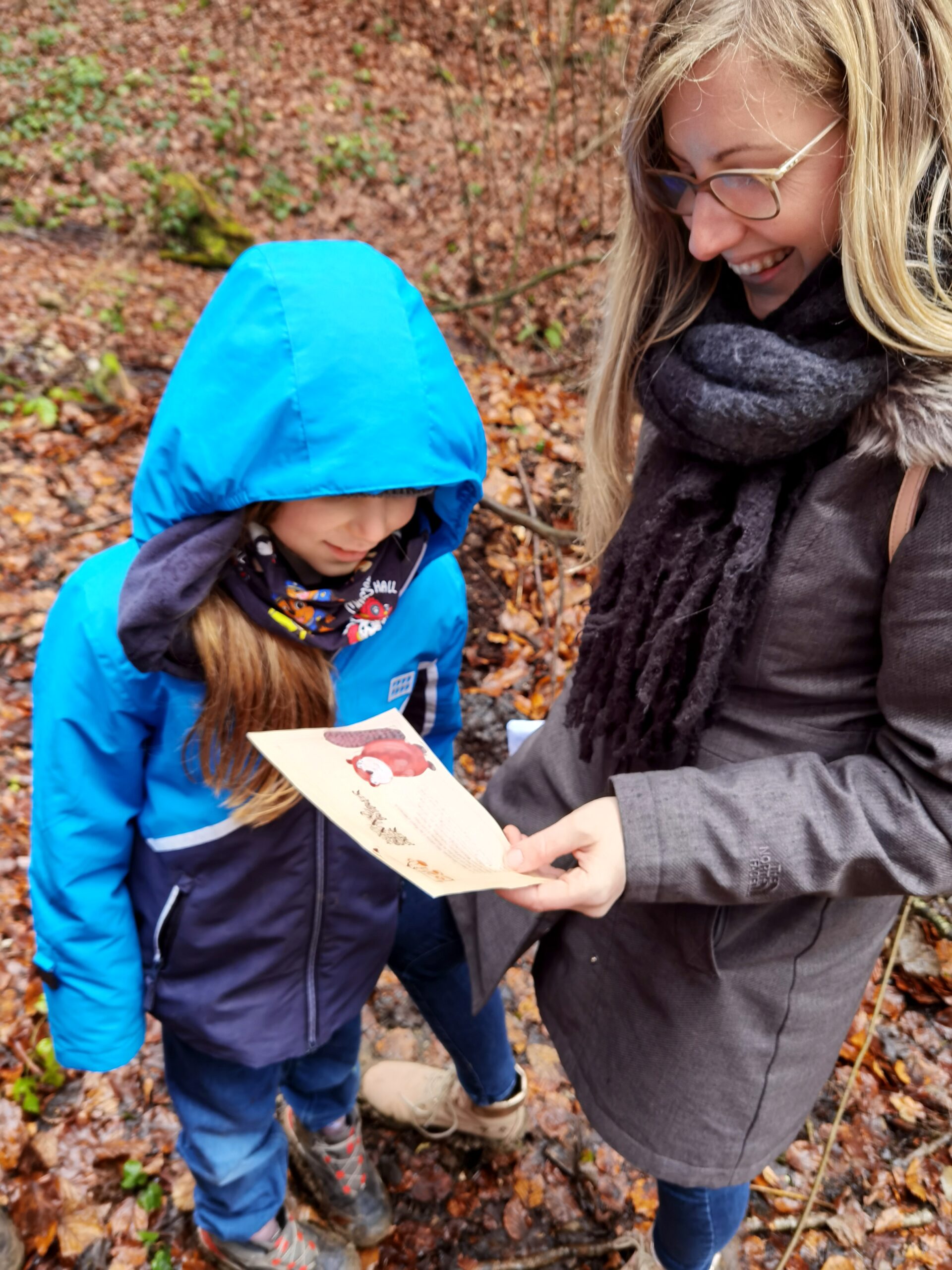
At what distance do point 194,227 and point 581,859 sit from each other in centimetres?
773

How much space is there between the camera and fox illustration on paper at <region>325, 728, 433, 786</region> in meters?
1.42

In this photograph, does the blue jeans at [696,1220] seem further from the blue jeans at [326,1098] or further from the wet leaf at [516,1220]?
the wet leaf at [516,1220]

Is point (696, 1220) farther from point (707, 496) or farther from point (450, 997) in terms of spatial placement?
point (707, 496)

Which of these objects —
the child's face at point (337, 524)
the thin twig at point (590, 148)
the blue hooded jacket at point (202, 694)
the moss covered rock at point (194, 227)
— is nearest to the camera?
the blue hooded jacket at point (202, 694)

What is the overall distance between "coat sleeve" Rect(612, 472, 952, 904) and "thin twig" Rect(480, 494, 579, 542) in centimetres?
262

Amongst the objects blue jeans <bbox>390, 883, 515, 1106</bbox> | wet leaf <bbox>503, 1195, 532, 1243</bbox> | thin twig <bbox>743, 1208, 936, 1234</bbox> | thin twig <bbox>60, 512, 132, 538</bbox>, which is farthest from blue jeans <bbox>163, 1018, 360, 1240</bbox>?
thin twig <bbox>60, 512, 132, 538</bbox>

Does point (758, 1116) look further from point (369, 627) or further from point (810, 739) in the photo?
point (369, 627)

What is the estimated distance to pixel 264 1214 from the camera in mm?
2004

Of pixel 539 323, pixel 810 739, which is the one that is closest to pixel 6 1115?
pixel 810 739

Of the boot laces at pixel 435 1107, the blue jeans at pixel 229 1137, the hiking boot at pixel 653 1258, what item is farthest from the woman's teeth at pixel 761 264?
the boot laces at pixel 435 1107

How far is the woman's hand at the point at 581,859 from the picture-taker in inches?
51.0

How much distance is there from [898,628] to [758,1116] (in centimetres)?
Answer: 98

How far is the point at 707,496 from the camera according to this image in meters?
1.36

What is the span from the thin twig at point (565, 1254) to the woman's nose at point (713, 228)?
2520 millimetres
